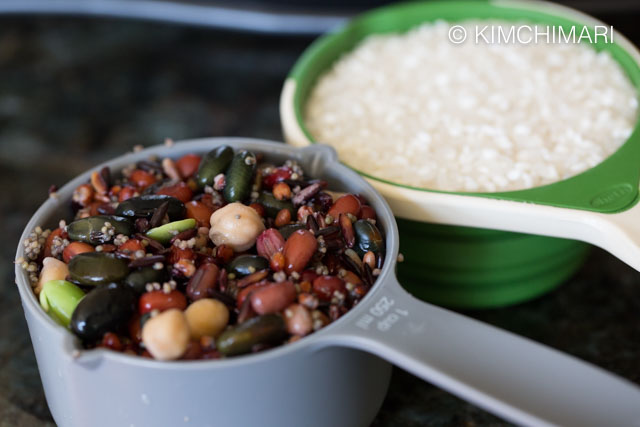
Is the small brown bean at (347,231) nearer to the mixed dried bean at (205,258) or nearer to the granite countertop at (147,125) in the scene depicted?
the mixed dried bean at (205,258)

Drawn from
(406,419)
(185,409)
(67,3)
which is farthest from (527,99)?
(67,3)

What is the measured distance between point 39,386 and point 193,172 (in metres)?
0.33

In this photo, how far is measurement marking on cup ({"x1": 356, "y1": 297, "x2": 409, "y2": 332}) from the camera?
62cm

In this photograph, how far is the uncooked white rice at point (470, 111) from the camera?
0.91 metres

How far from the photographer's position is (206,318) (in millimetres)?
642

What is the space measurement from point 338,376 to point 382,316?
8 centimetres

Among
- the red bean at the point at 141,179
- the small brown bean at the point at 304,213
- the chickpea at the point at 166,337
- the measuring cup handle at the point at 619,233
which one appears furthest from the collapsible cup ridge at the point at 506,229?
the chickpea at the point at 166,337

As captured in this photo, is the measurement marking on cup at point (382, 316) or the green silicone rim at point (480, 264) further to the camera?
the green silicone rim at point (480, 264)

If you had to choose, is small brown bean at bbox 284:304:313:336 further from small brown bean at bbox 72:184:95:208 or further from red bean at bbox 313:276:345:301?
small brown bean at bbox 72:184:95:208

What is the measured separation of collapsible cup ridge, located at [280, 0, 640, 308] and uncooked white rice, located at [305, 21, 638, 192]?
0.06 meters

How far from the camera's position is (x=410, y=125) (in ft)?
3.30

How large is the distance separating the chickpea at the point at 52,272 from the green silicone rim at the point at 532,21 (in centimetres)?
37

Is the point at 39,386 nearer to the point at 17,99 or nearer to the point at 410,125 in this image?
the point at 410,125

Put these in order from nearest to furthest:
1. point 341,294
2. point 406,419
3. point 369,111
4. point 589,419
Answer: point 589,419
point 341,294
point 406,419
point 369,111
